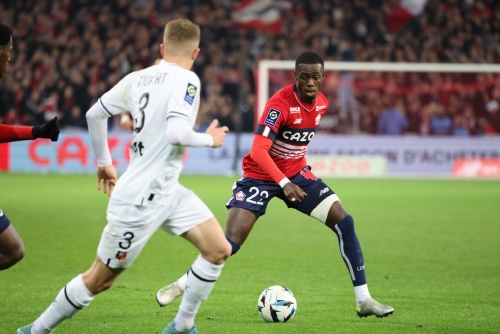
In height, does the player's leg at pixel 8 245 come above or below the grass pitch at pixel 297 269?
above

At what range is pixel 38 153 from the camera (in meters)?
21.5

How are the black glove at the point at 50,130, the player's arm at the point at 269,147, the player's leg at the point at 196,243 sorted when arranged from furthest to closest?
the player's arm at the point at 269,147 → the black glove at the point at 50,130 → the player's leg at the point at 196,243

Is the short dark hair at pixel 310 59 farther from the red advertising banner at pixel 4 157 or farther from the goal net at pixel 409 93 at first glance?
the red advertising banner at pixel 4 157

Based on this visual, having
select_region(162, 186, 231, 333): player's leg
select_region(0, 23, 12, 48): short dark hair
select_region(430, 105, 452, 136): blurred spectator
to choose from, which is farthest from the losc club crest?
select_region(430, 105, 452, 136): blurred spectator

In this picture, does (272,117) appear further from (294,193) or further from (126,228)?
(126,228)

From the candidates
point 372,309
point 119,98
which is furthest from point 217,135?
point 372,309

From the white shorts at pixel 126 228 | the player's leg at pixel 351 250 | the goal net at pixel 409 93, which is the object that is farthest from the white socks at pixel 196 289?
the goal net at pixel 409 93

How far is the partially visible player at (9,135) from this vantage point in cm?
543

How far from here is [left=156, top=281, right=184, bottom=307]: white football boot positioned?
639cm

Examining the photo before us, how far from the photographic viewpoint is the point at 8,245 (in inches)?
221

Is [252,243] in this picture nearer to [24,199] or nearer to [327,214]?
[327,214]

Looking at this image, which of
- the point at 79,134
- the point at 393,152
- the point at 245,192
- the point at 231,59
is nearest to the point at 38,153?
the point at 79,134

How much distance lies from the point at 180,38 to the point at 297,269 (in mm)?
4220

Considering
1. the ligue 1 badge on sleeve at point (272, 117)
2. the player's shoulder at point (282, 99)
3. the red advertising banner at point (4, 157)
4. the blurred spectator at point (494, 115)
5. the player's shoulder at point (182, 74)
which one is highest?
the player's shoulder at point (182, 74)
